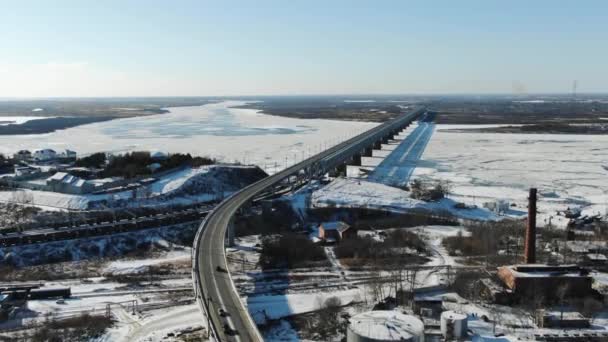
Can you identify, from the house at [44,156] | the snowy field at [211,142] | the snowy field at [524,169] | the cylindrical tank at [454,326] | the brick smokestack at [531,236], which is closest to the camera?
the cylindrical tank at [454,326]

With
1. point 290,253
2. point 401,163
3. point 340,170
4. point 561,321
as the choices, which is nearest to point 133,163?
point 340,170

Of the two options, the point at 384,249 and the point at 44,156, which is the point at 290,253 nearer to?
the point at 384,249

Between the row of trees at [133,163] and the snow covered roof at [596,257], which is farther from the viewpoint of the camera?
the row of trees at [133,163]

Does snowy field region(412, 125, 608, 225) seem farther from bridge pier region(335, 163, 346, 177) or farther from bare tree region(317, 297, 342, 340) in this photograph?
bare tree region(317, 297, 342, 340)

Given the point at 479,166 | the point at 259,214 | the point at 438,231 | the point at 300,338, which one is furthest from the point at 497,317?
the point at 479,166

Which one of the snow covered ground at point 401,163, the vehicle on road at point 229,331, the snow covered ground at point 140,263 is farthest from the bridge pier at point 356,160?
the vehicle on road at point 229,331

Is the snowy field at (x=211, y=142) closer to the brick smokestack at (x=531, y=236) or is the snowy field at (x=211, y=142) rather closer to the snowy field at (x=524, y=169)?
the snowy field at (x=524, y=169)

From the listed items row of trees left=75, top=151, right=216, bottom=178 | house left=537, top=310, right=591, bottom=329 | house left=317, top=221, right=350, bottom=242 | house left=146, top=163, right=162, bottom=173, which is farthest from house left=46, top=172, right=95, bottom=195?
house left=537, top=310, right=591, bottom=329
